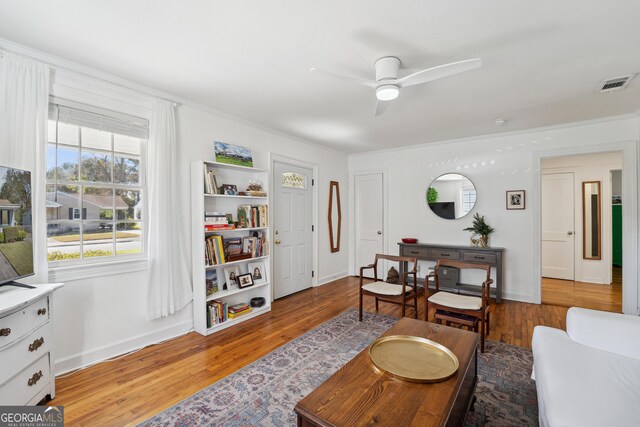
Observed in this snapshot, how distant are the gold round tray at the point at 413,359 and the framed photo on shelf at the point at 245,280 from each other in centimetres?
207

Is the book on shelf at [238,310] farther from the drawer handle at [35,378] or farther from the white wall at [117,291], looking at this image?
the drawer handle at [35,378]

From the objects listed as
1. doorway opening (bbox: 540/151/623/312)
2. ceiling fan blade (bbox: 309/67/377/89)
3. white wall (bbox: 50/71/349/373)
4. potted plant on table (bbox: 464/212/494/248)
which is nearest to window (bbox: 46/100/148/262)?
white wall (bbox: 50/71/349/373)

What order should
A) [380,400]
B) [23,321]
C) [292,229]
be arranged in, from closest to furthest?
[380,400], [23,321], [292,229]

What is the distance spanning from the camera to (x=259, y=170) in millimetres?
3586

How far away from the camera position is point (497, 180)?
14.1 ft

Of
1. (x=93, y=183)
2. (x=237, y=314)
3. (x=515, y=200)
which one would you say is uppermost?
(x=93, y=183)

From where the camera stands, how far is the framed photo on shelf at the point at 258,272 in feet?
12.0

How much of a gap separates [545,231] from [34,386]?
7.09 metres

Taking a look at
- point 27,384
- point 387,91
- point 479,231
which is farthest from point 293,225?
point 27,384

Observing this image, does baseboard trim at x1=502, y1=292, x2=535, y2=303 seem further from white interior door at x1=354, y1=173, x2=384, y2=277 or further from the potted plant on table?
white interior door at x1=354, y1=173, x2=384, y2=277

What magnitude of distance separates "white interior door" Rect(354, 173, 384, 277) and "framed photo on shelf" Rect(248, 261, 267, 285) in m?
2.44

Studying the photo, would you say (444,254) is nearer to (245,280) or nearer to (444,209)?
(444,209)

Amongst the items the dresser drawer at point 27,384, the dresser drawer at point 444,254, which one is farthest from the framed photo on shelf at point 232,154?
the dresser drawer at point 444,254

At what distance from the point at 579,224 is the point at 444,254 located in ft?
9.28
